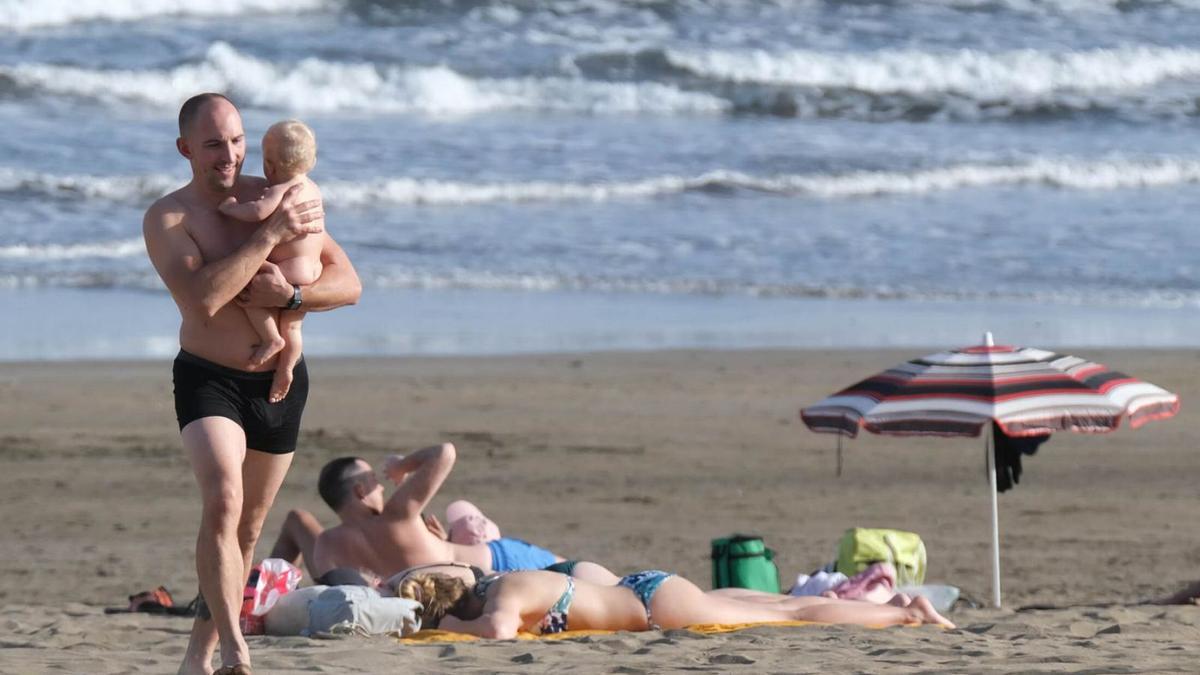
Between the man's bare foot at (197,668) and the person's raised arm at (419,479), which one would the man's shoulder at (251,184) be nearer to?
the man's bare foot at (197,668)

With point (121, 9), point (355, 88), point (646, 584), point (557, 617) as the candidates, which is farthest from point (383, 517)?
point (121, 9)

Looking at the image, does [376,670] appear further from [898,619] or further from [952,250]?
[952,250]

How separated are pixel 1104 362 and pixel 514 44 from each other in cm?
1678

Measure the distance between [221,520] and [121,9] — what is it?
81.1ft

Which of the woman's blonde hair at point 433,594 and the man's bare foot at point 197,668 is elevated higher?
the man's bare foot at point 197,668

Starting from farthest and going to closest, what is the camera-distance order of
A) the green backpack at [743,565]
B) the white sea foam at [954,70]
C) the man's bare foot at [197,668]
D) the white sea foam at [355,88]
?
1. the white sea foam at [954,70]
2. the white sea foam at [355,88]
3. the green backpack at [743,565]
4. the man's bare foot at [197,668]

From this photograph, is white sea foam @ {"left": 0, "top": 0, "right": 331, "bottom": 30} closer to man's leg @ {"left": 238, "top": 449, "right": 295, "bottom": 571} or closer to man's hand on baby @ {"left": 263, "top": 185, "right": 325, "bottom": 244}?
man's leg @ {"left": 238, "top": 449, "right": 295, "bottom": 571}

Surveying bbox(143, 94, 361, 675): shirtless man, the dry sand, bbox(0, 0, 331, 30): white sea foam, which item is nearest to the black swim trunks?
bbox(143, 94, 361, 675): shirtless man

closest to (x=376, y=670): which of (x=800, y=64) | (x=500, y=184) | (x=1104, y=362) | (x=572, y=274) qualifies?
(x=1104, y=362)

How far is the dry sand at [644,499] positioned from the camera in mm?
5609

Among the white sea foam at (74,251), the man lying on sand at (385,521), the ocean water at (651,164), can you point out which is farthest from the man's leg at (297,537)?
the white sea foam at (74,251)

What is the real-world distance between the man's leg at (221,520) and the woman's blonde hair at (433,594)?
173 centimetres

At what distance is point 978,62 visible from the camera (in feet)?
87.2

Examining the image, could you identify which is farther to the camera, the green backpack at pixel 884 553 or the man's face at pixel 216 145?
the green backpack at pixel 884 553
